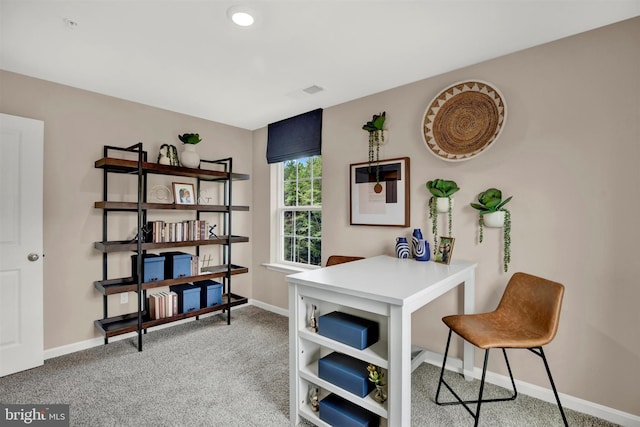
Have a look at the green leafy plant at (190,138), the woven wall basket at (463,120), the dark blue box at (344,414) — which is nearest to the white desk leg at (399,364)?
the dark blue box at (344,414)

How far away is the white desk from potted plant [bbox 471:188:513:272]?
28 cm

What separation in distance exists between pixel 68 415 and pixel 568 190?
346 cm

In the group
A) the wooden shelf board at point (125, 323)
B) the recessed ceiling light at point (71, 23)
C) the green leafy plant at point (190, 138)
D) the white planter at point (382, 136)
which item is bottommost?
the wooden shelf board at point (125, 323)

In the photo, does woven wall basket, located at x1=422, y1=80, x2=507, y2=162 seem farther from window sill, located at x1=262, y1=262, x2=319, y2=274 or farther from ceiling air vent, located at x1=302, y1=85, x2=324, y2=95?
window sill, located at x1=262, y1=262, x2=319, y2=274

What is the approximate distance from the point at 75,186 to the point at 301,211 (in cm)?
223

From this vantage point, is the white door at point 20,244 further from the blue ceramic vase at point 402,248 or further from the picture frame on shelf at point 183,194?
the blue ceramic vase at point 402,248

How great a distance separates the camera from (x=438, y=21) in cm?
186

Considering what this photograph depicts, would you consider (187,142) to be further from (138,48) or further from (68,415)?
(68,415)

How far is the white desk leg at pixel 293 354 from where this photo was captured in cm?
181

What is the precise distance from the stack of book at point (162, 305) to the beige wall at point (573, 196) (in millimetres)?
2457

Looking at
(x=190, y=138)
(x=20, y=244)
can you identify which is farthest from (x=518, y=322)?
(x=20, y=244)

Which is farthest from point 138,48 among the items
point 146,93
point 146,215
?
point 146,215

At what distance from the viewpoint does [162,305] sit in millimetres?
3021

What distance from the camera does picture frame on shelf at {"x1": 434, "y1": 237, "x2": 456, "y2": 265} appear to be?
2.31 meters
